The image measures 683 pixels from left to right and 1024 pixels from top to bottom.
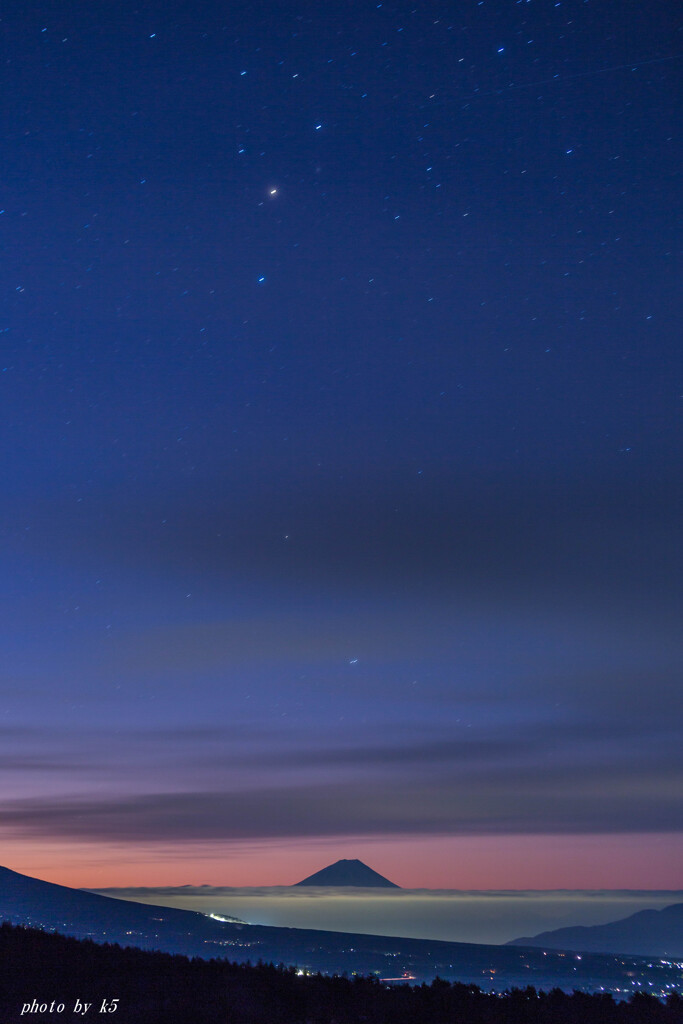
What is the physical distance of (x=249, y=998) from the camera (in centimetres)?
1258

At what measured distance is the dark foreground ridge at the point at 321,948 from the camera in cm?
5175

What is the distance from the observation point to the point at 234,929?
288ft

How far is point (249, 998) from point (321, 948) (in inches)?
2907

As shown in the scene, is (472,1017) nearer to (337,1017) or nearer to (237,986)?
(337,1017)

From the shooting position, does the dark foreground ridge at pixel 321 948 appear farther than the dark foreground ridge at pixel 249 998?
Yes

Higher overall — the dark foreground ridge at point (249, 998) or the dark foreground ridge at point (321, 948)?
the dark foreground ridge at point (249, 998)

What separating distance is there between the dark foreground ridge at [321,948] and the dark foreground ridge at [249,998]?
3098 cm

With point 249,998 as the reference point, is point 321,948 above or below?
below

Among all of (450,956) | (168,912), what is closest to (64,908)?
(168,912)

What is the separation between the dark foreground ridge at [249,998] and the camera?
1176 centimetres

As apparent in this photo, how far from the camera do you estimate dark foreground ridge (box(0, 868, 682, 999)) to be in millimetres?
51750

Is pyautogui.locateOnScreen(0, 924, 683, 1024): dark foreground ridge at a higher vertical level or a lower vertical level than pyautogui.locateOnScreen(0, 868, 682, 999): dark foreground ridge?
higher

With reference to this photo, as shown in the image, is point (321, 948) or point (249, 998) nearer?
point (249, 998)

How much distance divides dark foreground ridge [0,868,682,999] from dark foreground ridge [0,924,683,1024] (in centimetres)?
3098
